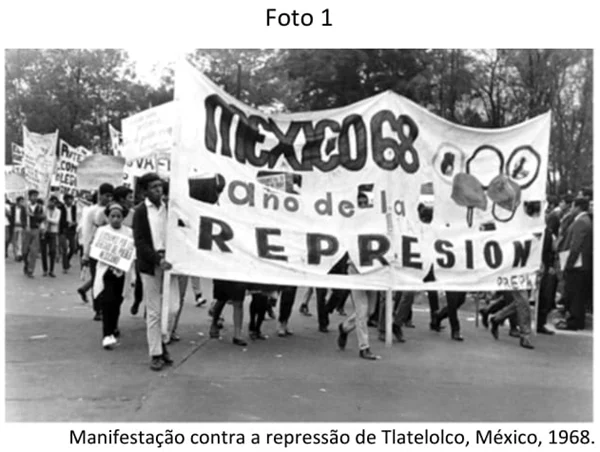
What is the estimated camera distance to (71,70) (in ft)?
120

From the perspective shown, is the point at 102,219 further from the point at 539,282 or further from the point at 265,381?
the point at 539,282

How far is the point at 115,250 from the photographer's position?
8.19 meters

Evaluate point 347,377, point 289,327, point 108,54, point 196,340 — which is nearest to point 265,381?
point 347,377

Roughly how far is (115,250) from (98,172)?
25.3ft

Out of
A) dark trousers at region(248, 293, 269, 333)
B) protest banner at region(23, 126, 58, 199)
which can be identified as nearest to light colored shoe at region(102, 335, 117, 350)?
dark trousers at region(248, 293, 269, 333)

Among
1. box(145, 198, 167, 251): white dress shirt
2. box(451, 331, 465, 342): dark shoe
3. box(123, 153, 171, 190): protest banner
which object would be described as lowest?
box(451, 331, 465, 342): dark shoe

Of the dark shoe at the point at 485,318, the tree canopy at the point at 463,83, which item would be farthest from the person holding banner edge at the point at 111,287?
the tree canopy at the point at 463,83

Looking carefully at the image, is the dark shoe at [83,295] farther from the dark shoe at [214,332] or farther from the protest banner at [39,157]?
the protest banner at [39,157]

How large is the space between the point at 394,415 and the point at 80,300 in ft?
23.1

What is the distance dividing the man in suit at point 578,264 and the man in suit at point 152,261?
18.8ft

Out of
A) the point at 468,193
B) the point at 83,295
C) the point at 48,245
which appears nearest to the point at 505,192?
the point at 468,193

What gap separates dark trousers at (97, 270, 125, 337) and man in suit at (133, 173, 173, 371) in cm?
108

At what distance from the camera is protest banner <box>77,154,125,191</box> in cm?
1548

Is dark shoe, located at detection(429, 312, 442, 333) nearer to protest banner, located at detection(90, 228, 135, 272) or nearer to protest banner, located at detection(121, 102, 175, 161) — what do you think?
protest banner, located at detection(90, 228, 135, 272)
